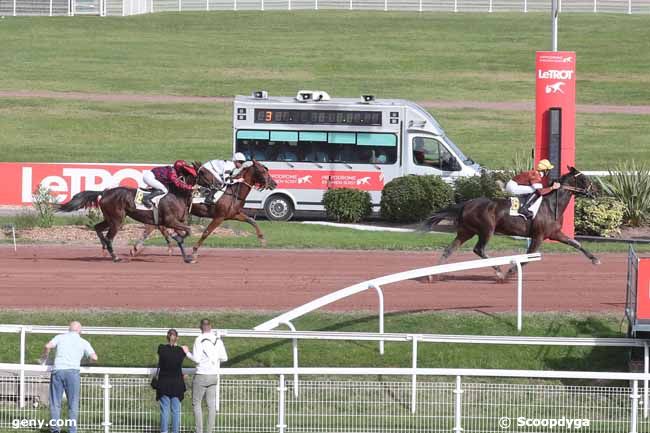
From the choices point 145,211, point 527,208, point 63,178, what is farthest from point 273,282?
point 63,178

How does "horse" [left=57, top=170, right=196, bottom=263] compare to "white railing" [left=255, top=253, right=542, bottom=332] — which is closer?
"white railing" [left=255, top=253, right=542, bottom=332]

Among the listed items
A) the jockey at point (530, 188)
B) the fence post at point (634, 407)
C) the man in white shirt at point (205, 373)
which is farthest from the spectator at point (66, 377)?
the jockey at point (530, 188)

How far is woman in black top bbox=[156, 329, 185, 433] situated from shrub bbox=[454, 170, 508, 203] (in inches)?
601

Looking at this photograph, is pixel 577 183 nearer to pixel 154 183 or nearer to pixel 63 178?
pixel 154 183

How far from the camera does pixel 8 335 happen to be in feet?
54.6

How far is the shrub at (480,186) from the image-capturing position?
27.8 metres

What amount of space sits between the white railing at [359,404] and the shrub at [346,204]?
14705 mm

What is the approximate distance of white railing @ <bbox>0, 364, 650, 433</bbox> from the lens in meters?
12.9

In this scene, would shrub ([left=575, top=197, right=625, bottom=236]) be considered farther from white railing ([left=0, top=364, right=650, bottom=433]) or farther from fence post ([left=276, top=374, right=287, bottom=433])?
fence post ([left=276, top=374, right=287, bottom=433])

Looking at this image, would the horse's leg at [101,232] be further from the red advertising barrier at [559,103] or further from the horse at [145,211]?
the red advertising barrier at [559,103]

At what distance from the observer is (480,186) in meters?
28.2

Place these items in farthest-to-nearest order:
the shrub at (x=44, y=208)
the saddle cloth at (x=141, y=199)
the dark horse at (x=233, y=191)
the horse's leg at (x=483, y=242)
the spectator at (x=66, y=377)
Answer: the shrub at (x=44, y=208), the dark horse at (x=233, y=191), the saddle cloth at (x=141, y=199), the horse's leg at (x=483, y=242), the spectator at (x=66, y=377)

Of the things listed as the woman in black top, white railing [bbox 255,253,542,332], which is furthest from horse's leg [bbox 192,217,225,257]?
the woman in black top

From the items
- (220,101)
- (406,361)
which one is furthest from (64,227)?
(220,101)
